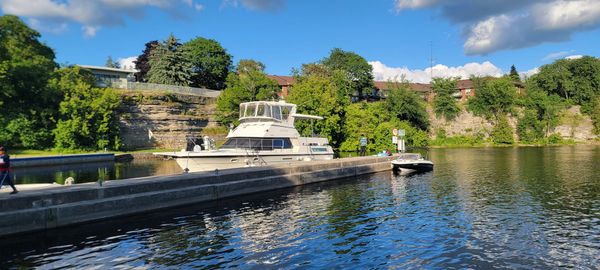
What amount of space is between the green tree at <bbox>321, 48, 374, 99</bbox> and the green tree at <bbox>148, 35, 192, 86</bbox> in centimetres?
3994

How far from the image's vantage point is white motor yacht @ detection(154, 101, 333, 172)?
95.9 ft

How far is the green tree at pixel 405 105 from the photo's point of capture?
97.6m

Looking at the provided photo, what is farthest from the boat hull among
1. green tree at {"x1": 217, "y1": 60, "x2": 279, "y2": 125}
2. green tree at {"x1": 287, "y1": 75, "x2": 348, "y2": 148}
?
green tree at {"x1": 217, "y1": 60, "x2": 279, "y2": 125}

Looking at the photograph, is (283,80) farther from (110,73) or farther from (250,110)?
(250,110)

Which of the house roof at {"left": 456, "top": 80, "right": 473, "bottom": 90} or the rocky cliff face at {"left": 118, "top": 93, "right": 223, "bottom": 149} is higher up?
the house roof at {"left": 456, "top": 80, "right": 473, "bottom": 90}

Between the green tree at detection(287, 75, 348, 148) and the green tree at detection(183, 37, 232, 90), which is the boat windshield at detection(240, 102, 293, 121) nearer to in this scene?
the green tree at detection(287, 75, 348, 148)

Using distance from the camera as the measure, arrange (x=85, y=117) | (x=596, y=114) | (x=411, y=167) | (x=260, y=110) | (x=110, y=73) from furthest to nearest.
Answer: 1. (x=596, y=114)
2. (x=110, y=73)
3. (x=85, y=117)
4. (x=411, y=167)
5. (x=260, y=110)

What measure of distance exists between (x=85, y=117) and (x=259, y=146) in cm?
3948

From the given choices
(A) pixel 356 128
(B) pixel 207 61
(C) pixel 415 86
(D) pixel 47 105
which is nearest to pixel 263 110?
(A) pixel 356 128

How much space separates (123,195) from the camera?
18828mm

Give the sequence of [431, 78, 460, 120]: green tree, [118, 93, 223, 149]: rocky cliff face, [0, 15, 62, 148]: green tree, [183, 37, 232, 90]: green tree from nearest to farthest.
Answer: [0, 15, 62, 148]: green tree, [118, 93, 223, 149]: rocky cliff face, [183, 37, 232, 90]: green tree, [431, 78, 460, 120]: green tree

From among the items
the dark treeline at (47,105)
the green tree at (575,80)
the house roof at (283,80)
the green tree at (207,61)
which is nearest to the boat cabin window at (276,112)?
the dark treeline at (47,105)

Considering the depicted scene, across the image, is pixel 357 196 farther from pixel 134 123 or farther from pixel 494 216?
pixel 134 123

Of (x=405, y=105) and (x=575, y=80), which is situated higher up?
(x=575, y=80)
